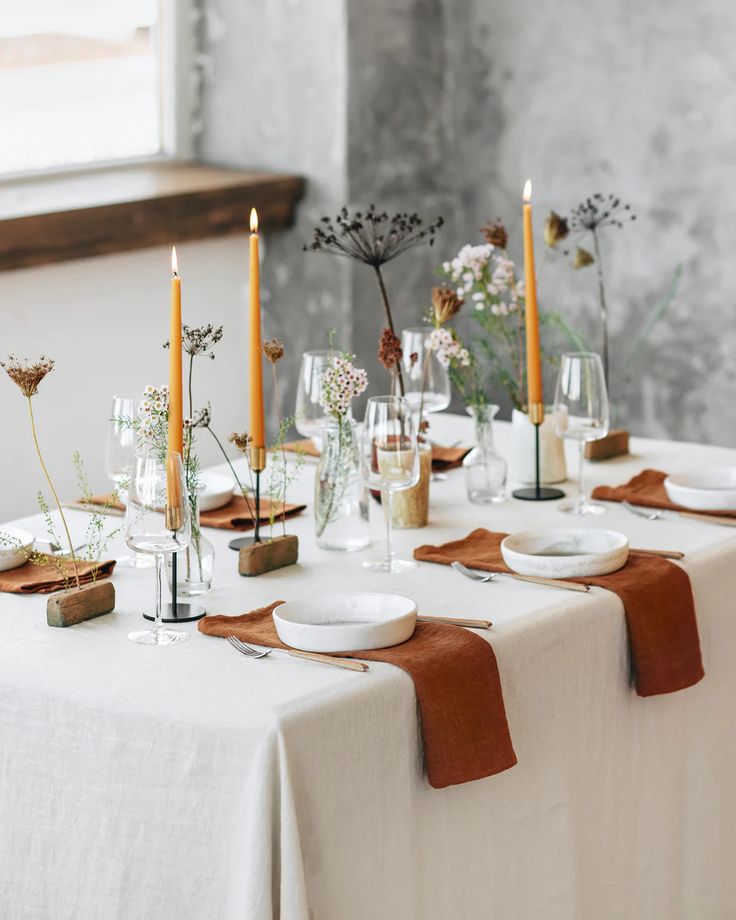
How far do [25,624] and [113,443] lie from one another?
458mm

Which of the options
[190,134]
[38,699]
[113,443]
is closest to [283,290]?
[190,134]

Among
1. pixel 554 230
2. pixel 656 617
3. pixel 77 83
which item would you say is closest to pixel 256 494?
pixel 656 617

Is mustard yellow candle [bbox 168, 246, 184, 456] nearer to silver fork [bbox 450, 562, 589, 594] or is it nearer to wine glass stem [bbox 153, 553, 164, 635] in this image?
wine glass stem [bbox 153, 553, 164, 635]

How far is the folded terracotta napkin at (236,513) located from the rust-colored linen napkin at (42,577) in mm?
195

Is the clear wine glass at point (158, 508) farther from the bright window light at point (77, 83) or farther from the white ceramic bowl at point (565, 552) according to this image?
the bright window light at point (77, 83)

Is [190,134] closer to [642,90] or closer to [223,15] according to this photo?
[223,15]

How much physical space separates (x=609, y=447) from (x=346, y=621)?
102cm

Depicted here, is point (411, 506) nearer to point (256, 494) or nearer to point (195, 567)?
point (256, 494)

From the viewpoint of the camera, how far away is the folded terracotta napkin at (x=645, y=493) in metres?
2.08

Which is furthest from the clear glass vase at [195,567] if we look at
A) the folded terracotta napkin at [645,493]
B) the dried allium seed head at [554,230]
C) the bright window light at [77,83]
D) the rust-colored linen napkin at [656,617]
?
the bright window light at [77,83]

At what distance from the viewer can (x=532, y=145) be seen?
13.0ft

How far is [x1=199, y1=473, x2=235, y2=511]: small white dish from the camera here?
6.79 feet

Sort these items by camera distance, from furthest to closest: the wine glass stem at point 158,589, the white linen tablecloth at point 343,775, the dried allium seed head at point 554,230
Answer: the dried allium seed head at point 554,230, the wine glass stem at point 158,589, the white linen tablecloth at point 343,775

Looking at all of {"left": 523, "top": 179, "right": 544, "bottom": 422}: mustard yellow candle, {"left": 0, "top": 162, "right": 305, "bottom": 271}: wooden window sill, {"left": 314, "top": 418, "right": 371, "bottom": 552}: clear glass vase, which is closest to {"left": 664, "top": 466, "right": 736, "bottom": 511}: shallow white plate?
{"left": 523, "top": 179, "right": 544, "bottom": 422}: mustard yellow candle
